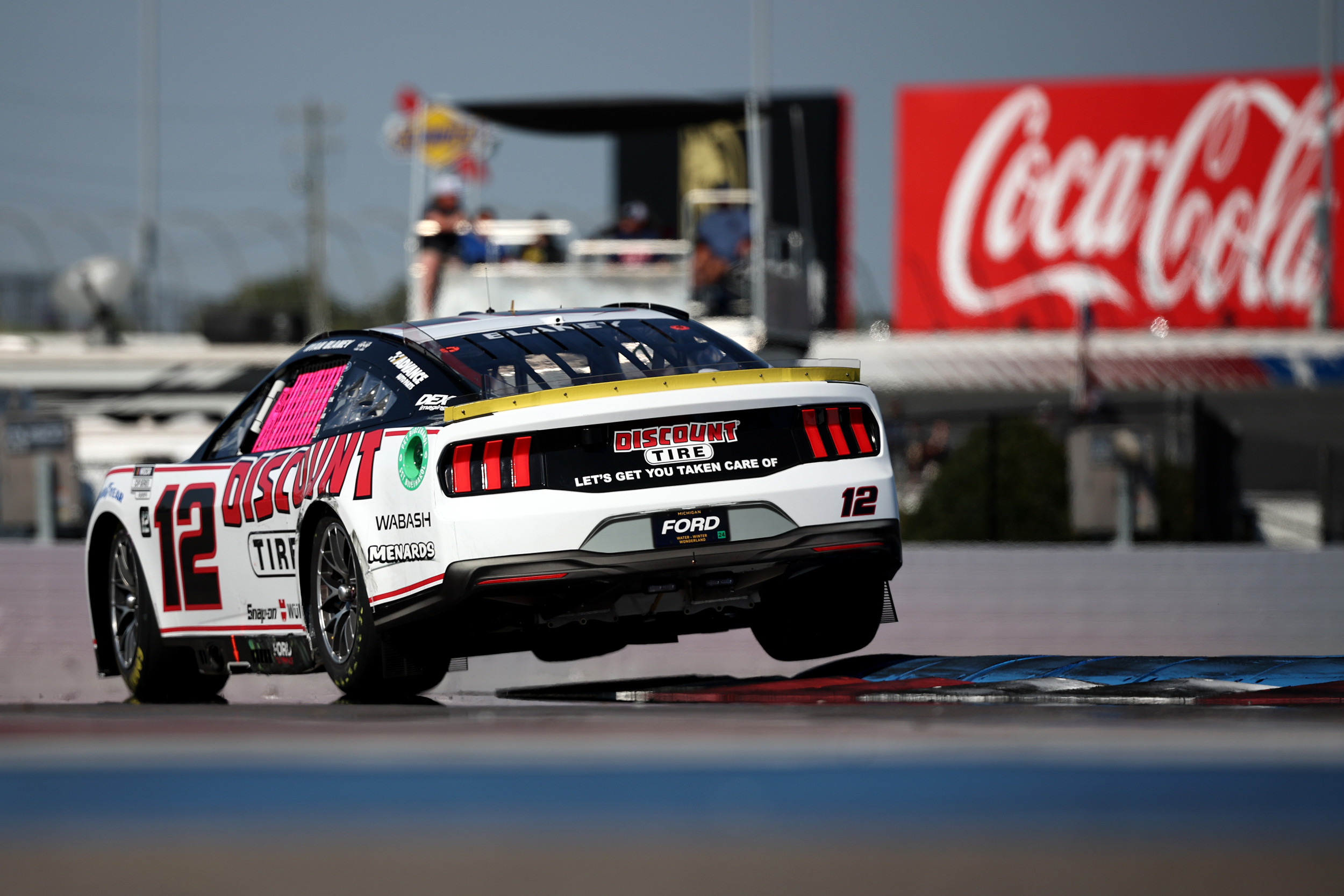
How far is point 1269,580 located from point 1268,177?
28559 mm

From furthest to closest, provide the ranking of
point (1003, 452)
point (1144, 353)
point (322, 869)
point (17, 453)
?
point (1144, 353) < point (1003, 452) < point (17, 453) < point (322, 869)

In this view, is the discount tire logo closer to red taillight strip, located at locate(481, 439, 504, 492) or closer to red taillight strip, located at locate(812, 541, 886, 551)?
red taillight strip, located at locate(481, 439, 504, 492)

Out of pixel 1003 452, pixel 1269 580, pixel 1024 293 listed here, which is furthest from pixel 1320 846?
pixel 1024 293

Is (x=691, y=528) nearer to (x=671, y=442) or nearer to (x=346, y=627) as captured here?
(x=671, y=442)

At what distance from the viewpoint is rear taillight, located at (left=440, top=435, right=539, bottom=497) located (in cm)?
634

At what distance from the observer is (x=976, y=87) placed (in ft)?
124

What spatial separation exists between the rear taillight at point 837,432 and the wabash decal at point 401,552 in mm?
1281

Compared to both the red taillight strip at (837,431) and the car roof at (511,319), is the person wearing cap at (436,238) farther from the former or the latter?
the red taillight strip at (837,431)

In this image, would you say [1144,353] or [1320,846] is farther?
[1144,353]

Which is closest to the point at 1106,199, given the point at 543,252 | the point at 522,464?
the point at 543,252

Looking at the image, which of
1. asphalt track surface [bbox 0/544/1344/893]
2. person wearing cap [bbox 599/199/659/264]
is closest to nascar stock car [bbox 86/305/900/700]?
asphalt track surface [bbox 0/544/1344/893]

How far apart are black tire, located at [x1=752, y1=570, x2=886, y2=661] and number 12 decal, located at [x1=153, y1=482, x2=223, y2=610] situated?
7.04 ft

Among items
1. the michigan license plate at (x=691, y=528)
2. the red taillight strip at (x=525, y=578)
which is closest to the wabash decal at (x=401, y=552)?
the red taillight strip at (x=525, y=578)

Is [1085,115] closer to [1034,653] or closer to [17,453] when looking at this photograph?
[17,453]
